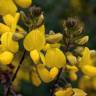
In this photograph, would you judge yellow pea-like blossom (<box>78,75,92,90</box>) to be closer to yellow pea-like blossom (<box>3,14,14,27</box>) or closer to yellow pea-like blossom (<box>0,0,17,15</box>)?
yellow pea-like blossom (<box>0,0,17,15</box>)

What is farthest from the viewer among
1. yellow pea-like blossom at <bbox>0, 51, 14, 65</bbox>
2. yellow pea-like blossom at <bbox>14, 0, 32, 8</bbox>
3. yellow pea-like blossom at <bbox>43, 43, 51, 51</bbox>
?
yellow pea-like blossom at <bbox>14, 0, 32, 8</bbox>

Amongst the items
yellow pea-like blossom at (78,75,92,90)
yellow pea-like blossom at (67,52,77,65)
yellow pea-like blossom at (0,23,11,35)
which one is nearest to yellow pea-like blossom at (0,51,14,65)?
yellow pea-like blossom at (0,23,11,35)

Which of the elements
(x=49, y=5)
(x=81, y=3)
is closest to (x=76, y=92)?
(x=49, y=5)

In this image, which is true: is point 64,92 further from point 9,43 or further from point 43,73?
point 9,43

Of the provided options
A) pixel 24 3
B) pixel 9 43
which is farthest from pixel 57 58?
pixel 24 3

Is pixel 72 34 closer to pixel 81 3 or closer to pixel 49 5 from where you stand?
pixel 49 5

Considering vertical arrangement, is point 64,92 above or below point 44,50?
below
